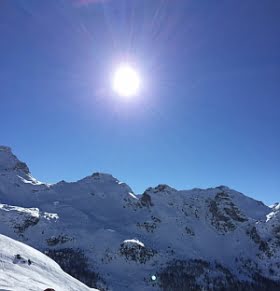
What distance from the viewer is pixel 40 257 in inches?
2356

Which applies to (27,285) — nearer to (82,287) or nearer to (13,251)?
(13,251)

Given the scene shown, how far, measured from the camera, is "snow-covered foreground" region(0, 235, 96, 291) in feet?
135

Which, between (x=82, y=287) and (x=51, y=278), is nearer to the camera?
(x=51, y=278)

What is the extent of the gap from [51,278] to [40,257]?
27.7 ft

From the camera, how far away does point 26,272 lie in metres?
48.4

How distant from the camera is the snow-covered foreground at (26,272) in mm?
41094

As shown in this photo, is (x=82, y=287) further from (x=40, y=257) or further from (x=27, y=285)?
(x=27, y=285)

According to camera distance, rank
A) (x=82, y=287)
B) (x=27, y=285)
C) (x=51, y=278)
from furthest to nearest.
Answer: (x=82, y=287)
(x=51, y=278)
(x=27, y=285)

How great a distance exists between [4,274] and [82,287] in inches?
681

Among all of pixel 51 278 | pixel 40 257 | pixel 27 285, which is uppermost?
pixel 40 257

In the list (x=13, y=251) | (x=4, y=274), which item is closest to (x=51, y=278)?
(x=13, y=251)

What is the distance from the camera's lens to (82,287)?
5759 centimetres

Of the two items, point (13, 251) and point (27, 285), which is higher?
point (13, 251)

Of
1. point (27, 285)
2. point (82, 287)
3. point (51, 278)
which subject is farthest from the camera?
point (82, 287)
